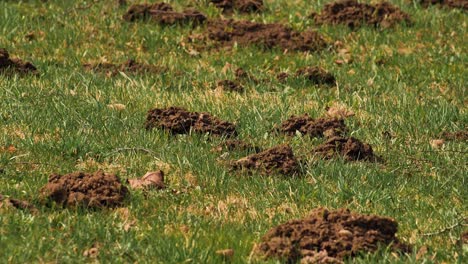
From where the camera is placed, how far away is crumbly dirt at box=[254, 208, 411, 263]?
5.31 metres

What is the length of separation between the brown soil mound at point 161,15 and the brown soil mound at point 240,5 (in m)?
0.63

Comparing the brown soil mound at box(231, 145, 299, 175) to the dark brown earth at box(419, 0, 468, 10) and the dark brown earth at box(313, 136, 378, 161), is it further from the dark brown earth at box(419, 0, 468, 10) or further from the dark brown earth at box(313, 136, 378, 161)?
the dark brown earth at box(419, 0, 468, 10)

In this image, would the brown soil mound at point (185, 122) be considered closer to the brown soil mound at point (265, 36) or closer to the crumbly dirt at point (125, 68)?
the crumbly dirt at point (125, 68)

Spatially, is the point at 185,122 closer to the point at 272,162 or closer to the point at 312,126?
the point at 312,126

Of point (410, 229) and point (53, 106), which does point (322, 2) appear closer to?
point (53, 106)

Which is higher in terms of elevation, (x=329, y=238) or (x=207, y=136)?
(x=329, y=238)

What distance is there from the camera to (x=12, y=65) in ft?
29.5

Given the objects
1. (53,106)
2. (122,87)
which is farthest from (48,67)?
(53,106)

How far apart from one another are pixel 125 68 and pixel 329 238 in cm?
437

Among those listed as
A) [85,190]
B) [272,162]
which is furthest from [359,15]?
[85,190]

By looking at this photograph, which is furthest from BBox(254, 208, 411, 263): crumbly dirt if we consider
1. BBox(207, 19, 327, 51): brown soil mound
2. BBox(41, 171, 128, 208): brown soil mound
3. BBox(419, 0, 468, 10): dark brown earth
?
BBox(419, 0, 468, 10): dark brown earth

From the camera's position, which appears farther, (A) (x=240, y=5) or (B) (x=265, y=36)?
(A) (x=240, y=5)

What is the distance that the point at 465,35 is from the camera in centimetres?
1095

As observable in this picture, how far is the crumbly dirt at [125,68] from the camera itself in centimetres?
937
